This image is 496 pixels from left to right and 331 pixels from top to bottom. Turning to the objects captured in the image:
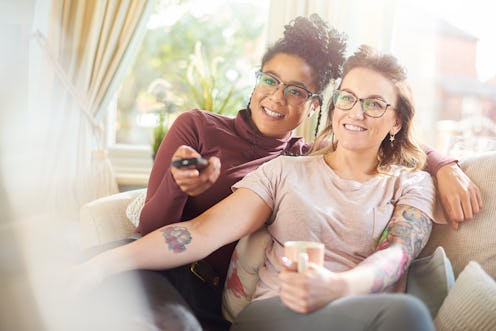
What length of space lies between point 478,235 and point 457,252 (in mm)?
76

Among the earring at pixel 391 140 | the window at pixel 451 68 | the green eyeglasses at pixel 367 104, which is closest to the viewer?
the green eyeglasses at pixel 367 104

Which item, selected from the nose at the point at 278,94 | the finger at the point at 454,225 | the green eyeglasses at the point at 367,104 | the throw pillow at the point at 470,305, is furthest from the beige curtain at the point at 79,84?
the throw pillow at the point at 470,305

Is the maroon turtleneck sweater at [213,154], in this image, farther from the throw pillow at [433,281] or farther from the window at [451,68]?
the window at [451,68]

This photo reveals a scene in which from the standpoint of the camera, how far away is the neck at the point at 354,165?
5.54 ft

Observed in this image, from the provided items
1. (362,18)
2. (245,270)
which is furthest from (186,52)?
(245,270)

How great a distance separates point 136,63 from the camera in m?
3.44

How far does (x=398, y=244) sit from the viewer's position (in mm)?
1536

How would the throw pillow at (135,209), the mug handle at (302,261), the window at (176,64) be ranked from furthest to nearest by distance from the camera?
the window at (176,64) < the throw pillow at (135,209) < the mug handle at (302,261)

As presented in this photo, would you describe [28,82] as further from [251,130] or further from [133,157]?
[251,130]

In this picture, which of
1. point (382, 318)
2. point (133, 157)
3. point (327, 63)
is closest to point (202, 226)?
point (382, 318)

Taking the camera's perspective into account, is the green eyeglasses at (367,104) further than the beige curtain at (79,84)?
No

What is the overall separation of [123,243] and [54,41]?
156 cm

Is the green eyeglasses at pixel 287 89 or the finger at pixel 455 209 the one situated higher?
the green eyeglasses at pixel 287 89

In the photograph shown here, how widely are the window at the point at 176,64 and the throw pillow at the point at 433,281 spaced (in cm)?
167
